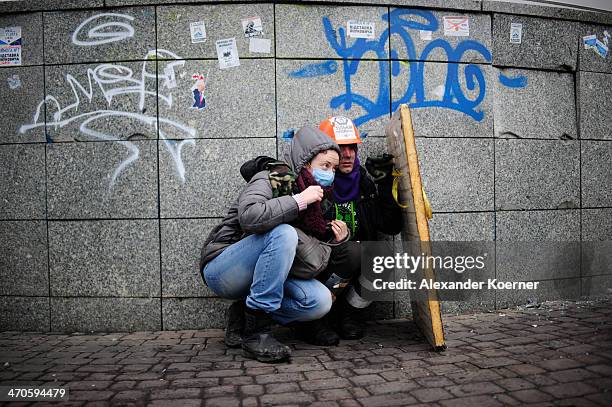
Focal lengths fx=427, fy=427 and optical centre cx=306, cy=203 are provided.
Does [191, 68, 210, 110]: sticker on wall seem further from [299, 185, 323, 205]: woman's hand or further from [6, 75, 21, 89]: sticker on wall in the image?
[6, 75, 21, 89]: sticker on wall

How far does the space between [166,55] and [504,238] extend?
3608 mm

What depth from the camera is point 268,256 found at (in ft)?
9.32

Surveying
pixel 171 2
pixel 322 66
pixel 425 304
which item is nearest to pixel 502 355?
pixel 425 304

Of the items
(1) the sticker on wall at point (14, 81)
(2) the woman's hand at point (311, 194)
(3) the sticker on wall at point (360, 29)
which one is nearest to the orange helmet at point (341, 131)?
(2) the woman's hand at point (311, 194)

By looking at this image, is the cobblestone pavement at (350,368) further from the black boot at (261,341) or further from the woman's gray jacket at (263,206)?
the woman's gray jacket at (263,206)

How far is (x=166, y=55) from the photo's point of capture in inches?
151

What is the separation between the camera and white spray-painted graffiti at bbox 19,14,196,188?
381cm

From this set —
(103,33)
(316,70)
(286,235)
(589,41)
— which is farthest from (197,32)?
(589,41)

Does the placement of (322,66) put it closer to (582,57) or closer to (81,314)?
(582,57)

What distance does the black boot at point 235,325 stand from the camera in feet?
10.7

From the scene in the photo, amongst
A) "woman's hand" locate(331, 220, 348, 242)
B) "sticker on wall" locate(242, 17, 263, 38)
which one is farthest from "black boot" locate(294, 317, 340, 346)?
"sticker on wall" locate(242, 17, 263, 38)

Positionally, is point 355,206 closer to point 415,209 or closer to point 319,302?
point 415,209

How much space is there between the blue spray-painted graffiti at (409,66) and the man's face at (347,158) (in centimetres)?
61

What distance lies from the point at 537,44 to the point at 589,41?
2.23 feet
